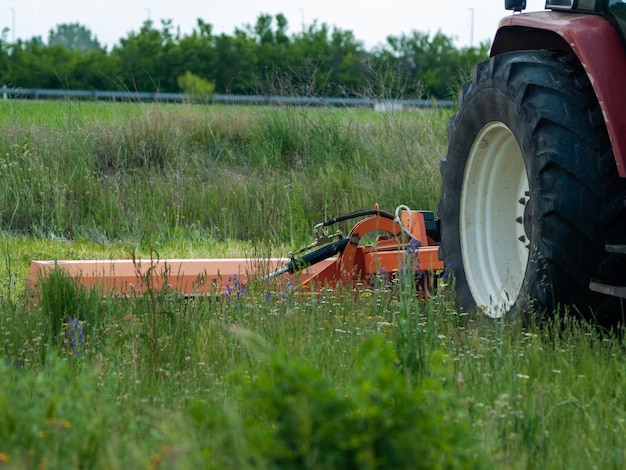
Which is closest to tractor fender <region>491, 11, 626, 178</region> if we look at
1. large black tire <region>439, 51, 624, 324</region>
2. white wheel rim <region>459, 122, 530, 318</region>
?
large black tire <region>439, 51, 624, 324</region>

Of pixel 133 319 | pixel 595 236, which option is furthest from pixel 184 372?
pixel 595 236

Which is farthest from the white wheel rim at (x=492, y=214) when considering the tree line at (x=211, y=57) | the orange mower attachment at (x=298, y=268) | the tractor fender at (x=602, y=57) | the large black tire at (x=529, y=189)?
the tree line at (x=211, y=57)

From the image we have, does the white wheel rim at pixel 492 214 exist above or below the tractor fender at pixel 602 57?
below

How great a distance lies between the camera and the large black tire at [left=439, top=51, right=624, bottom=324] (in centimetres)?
→ 353

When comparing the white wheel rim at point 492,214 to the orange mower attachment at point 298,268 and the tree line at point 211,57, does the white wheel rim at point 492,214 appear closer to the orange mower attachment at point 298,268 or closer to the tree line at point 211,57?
the orange mower attachment at point 298,268

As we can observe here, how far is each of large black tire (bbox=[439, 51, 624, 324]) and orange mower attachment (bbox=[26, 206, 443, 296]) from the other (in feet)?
0.90

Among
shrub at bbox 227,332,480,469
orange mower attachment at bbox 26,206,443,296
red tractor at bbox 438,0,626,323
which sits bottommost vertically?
orange mower attachment at bbox 26,206,443,296

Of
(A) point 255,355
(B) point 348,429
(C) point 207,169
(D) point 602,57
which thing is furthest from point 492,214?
(C) point 207,169

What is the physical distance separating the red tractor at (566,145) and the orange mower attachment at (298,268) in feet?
1.91

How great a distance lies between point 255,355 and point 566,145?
1.36m

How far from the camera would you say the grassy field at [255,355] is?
200cm

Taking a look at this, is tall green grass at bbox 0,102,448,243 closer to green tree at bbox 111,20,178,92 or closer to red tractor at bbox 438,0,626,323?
red tractor at bbox 438,0,626,323

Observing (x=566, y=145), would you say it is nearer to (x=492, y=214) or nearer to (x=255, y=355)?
(x=492, y=214)

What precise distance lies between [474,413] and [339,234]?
2225mm
